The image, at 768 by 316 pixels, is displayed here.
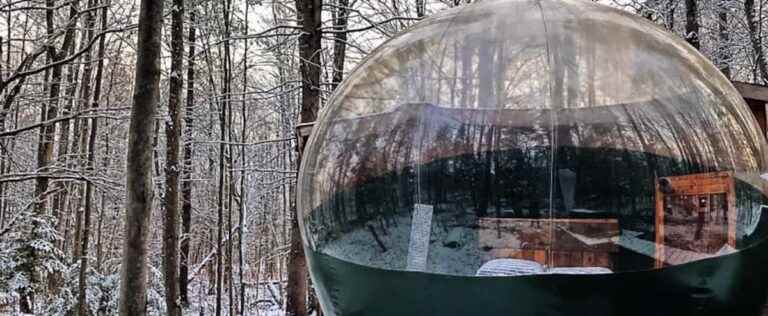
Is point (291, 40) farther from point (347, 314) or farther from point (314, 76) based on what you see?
point (347, 314)

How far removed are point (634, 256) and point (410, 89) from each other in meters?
0.69

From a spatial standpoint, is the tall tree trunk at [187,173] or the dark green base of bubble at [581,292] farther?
the tall tree trunk at [187,173]

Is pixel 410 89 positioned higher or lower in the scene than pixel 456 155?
higher

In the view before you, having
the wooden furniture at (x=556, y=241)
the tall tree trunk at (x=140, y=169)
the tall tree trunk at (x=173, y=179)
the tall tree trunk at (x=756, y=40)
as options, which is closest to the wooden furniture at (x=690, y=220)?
the wooden furniture at (x=556, y=241)

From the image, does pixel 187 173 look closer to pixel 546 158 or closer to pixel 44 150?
pixel 44 150

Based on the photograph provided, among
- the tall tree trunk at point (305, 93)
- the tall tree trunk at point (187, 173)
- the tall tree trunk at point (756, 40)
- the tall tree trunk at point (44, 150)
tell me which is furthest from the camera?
the tall tree trunk at point (187, 173)

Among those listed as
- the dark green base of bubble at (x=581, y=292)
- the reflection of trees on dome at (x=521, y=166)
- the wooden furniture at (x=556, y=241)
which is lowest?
the dark green base of bubble at (x=581, y=292)

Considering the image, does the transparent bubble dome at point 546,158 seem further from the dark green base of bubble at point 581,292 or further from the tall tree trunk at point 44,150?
the tall tree trunk at point 44,150

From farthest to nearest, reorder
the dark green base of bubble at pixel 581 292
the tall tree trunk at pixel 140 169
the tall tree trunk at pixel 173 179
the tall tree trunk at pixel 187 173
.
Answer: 1. the tall tree trunk at pixel 187 173
2. the tall tree trunk at pixel 173 179
3. the tall tree trunk at pixel 140 169
4. the dark green base of bubble at pixel 581 292

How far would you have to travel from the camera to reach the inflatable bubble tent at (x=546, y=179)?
4.32ft

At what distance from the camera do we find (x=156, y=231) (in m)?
17.2

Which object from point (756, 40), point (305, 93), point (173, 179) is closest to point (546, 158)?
point (305, 93)

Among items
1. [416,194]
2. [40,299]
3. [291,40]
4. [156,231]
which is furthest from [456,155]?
[156,231]

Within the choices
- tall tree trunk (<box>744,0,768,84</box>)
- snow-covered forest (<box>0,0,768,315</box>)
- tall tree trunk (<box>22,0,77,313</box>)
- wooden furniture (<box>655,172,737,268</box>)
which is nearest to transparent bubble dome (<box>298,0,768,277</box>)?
wooden furniture (<box>655,172,737,268</box>)
